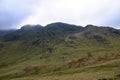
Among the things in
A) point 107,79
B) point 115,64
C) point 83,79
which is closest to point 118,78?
point 107,79

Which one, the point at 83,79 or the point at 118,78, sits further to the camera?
the point at 83,79

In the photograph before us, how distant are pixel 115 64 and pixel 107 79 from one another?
68.8m

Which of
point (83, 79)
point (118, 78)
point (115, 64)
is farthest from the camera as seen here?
point (115, 64)

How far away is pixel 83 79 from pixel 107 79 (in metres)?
18.0

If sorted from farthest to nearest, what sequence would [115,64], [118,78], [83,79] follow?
[115,64], [83,79], [118,78]

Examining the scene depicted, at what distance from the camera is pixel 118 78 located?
83.8 m

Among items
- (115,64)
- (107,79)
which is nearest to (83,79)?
(107,79)

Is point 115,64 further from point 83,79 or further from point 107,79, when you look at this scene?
point 107,79

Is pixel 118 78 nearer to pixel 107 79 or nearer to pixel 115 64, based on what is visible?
pixel 107 79

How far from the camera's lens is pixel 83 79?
102688 mm

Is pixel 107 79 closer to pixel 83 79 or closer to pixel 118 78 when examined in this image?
pixel 118 78

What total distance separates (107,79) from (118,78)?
404 cm

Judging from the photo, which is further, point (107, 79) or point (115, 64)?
point (115, 64)
